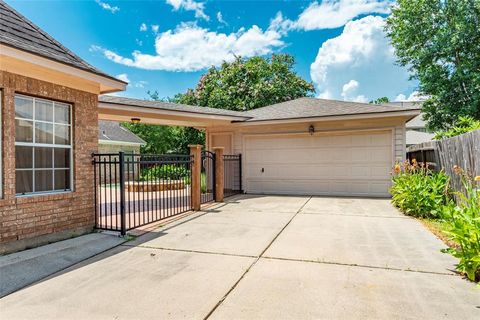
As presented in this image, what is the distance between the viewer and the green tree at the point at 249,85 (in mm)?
24906

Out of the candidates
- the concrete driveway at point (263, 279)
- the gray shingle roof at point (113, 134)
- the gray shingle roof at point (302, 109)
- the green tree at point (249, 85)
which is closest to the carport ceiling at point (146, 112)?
the gray shingle roof at point (302, 109)

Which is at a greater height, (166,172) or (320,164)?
(320,164)

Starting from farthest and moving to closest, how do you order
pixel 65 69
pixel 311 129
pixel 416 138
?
pixel 416 138
pixel 311 129
pixel 65 69

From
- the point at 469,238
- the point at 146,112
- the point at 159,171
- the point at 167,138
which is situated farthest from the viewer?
the point at 167,138

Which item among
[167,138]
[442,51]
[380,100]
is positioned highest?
[380,100]

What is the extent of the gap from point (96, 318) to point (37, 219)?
2.92 metres

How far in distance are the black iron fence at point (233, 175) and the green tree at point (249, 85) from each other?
12.7 metres

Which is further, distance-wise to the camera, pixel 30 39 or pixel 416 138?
pixel 416 138

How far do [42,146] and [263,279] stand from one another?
4254mm

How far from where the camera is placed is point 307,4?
15.4 meters

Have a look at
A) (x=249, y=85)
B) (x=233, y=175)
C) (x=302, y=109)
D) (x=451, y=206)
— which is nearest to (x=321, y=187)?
(x=302, y=109)

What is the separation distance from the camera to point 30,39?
5160mm

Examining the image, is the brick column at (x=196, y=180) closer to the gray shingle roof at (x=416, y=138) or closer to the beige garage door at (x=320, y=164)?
the beige garage door at (x=320, y=164)

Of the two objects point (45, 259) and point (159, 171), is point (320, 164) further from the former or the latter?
point (45, 259)
